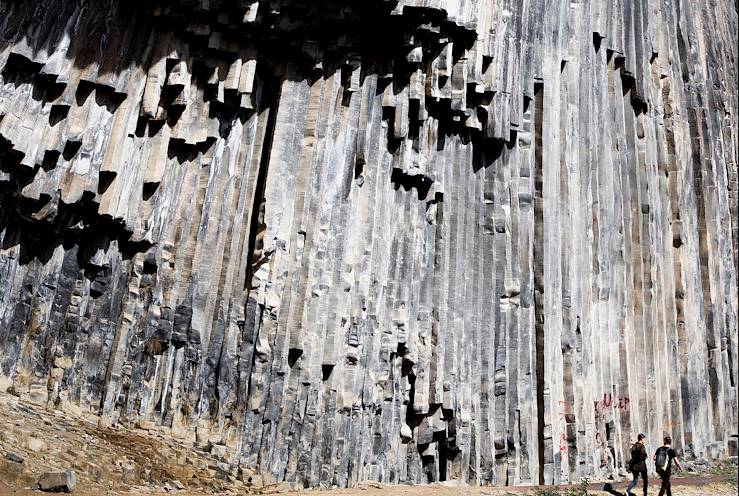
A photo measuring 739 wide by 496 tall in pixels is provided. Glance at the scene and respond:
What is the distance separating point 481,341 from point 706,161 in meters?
8.91

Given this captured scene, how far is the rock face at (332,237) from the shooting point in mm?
11109

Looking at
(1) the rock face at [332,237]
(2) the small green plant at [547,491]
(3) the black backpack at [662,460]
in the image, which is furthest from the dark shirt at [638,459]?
(1) the rock face at [332,237]

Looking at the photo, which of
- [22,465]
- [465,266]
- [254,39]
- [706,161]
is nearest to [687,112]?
[706,161]

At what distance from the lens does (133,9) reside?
11.8 meters

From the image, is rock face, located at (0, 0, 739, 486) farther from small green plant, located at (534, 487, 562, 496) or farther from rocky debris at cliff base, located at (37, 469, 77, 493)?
rocky debris at cliff base, located at (37, 469, 77, 493)

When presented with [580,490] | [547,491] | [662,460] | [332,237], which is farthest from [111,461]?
[662,460]

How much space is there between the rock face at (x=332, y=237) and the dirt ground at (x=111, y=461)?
360 mm

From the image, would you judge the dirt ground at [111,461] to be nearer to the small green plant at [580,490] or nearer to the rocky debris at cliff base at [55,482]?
the rocky debris at cliff base at [55,482]

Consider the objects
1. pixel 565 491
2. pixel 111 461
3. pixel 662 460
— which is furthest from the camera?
pixel 565 491

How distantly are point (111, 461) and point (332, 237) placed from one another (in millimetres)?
4139

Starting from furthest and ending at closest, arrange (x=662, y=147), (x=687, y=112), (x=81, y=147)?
(x=687, y=112), (x=662, y=147), (x=81, y=147)

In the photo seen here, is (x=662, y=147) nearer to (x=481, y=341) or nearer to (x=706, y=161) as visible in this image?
(x=706, y=161)

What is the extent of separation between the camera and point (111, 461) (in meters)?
10.1

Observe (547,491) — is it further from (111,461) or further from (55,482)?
(55,482)
